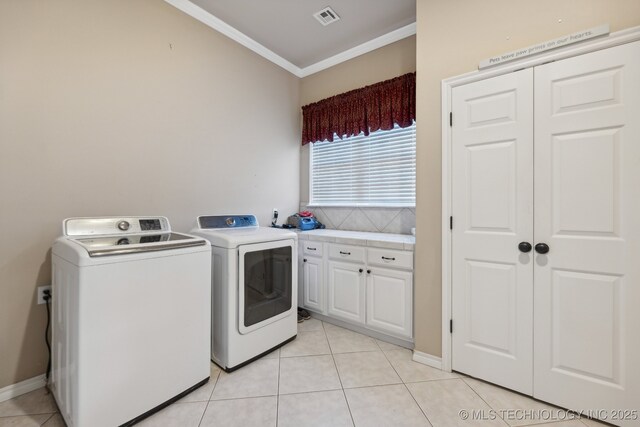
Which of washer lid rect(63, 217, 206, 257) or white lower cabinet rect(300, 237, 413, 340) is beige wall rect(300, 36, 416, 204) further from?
washer lid rect(63, 217, 206, 257)

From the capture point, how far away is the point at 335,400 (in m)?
1.61

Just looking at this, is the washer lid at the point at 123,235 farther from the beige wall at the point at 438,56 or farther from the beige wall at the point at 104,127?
the beige wall at the point at 438,56

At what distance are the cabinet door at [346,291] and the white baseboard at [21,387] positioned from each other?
81.6 inches

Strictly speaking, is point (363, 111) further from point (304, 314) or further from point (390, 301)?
point (304, 314)

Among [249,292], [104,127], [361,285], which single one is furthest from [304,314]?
[104,127]

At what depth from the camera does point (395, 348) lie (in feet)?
7.29

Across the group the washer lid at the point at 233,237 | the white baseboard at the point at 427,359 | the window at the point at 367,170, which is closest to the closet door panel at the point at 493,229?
the white baseboard at the point at 427,359

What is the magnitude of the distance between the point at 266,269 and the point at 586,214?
205 centimetres

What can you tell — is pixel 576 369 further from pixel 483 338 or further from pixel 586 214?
pixel 586 214

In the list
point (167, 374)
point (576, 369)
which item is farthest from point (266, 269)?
point (576, 369)

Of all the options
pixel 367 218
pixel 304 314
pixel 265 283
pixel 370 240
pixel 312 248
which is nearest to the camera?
pixel 265 283

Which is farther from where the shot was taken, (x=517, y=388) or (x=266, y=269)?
(x=266, y=269)

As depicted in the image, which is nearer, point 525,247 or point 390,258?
point 525,247

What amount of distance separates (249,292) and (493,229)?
5.66 ft
